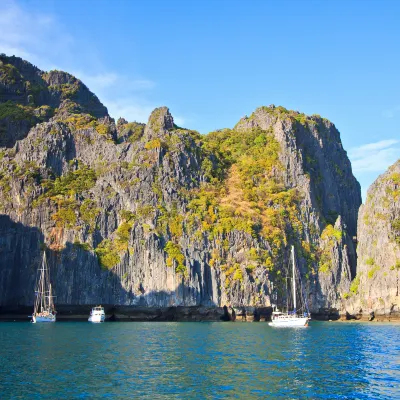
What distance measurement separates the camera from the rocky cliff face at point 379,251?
369 ft

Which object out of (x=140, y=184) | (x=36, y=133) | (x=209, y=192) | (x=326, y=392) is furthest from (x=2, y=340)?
(x=36, y=133)

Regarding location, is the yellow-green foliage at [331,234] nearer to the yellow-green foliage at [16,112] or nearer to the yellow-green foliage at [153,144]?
the yellow-green foliage at [153,144]

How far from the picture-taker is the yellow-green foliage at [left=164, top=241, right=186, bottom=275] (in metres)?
113

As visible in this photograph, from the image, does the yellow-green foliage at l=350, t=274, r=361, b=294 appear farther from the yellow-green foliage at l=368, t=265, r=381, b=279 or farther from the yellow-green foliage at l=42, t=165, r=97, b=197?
the yellow-green foliage at l=42, t=165, r=97, b=197

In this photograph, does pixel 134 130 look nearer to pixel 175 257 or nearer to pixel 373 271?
pixel 175 257

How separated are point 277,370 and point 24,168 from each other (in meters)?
103

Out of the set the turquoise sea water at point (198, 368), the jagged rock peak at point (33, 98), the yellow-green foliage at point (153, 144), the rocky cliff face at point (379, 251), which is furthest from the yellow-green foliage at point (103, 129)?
the turquoise sea water at point (198, 368)

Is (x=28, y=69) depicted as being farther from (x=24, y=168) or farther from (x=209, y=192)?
(x=209, y=192)

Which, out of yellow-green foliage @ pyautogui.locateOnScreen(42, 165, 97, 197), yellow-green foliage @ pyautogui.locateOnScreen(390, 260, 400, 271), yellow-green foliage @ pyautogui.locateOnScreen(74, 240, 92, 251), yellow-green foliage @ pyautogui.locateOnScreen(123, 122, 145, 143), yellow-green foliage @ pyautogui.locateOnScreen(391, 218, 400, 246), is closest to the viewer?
yellow-green foliage @ pyautogui.locateOnScreen(390, 260, 400, 271)

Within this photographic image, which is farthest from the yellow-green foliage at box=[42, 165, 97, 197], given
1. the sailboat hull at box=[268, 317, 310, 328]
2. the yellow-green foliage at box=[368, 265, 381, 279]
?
the yellow-green foliage at box=[368, 265, 381, 279]

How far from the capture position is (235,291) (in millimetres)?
111375

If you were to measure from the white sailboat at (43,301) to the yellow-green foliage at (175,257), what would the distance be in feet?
83.2

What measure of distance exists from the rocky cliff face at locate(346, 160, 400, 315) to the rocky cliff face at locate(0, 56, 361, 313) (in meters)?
4.50

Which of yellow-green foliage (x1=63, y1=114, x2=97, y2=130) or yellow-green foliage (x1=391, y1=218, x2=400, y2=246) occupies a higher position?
yellow-green foliage (x1=63, y1=114, x2=97, y2=130)
